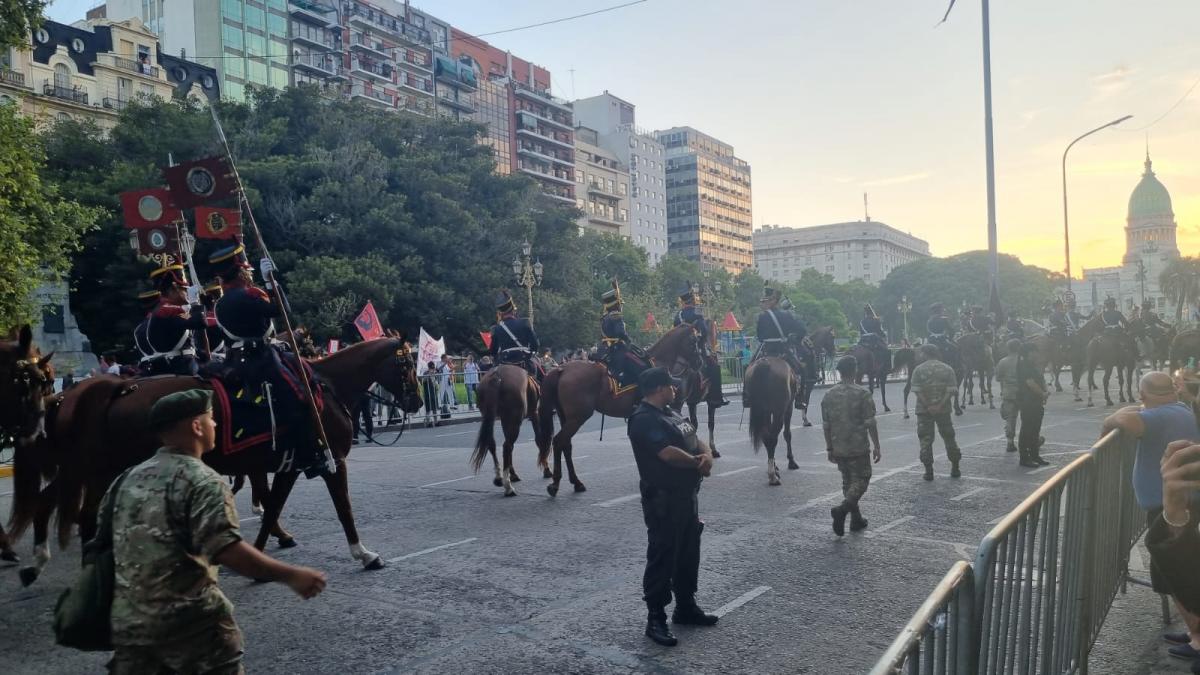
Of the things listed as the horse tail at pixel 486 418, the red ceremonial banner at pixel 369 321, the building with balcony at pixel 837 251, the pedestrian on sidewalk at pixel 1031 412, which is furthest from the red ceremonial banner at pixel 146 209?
the building with balcony at pixel 837 251

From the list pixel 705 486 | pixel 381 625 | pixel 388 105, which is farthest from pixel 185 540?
pixel 388 105

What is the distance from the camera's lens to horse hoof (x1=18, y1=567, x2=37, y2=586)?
23.4ft

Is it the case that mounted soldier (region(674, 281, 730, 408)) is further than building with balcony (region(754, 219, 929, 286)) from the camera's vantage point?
No

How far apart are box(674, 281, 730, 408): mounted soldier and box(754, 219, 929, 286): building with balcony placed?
17725 centimetres

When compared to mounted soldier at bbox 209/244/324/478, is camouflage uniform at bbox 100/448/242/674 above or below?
below

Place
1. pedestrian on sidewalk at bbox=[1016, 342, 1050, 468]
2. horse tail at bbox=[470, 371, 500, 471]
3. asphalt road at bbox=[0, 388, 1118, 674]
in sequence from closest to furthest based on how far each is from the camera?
asphalt road at bbox=[0, 388, 1118, 674], horse tail at bbox=[470, 371, 500, 471], pedestrian on sidewalk at bbox=[1016, 342, 1050, 468]

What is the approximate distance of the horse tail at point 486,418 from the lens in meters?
11.2

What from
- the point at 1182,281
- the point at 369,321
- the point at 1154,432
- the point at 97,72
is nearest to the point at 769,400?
the point at 1154,432

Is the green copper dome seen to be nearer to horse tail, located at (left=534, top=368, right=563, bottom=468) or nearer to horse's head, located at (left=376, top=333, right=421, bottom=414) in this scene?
horse tail, located at (left=534, top=368, right=563, bottom=468)

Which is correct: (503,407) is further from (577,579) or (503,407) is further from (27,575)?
(27,575)

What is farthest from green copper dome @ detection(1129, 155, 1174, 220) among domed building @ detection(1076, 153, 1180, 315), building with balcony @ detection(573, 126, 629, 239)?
building with balcony @ detection(573, 126, 629, 239)

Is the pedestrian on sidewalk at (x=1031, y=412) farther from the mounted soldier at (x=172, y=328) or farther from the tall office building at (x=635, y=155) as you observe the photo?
the tall office building at (x=635, y=155)

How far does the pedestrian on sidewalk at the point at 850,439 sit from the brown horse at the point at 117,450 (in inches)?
179

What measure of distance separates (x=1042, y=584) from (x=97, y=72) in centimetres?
7167
